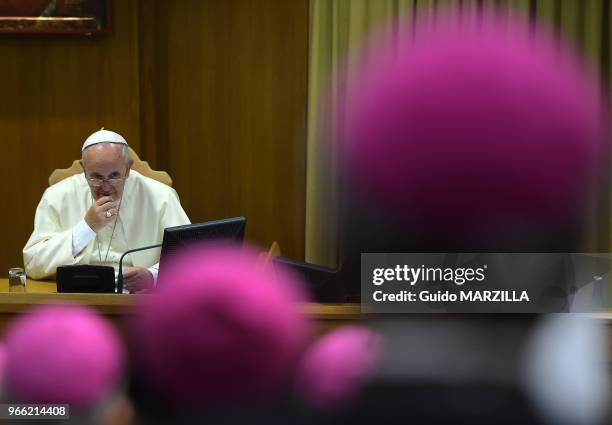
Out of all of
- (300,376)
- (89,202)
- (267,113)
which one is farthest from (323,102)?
(267,113)

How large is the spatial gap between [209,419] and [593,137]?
0.08m

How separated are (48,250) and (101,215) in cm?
17

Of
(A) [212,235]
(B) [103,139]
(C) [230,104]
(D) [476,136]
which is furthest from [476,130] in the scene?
(C) [230,104]

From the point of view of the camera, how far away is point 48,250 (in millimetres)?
2008

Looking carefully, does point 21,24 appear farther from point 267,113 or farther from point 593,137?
point 593,137

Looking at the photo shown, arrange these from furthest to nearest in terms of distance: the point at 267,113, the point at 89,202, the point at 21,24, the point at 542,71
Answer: the point at 267,113 → the point at 21,24 → the point at 89,202 → the point at 542,71

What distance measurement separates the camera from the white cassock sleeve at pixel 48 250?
1.97 metres

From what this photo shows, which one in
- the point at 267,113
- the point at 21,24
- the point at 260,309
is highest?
the point at 21,24

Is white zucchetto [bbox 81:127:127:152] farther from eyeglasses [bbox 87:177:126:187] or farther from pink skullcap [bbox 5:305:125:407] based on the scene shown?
pink skullcap [bbox 5:305:125:407]

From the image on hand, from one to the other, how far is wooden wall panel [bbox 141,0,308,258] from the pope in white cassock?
2.95ft

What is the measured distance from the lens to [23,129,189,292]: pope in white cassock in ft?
6.70

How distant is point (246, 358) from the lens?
11 cm

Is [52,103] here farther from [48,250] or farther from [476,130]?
[476,130]

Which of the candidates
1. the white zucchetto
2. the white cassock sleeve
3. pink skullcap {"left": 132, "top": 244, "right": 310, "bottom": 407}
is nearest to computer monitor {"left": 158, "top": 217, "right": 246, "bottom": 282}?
pink skullcap {"left": 132, "top": 244, "right": 310, "bottom": 407}
